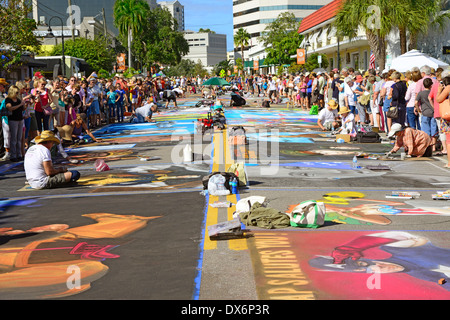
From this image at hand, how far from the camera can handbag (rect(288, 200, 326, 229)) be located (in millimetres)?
7777

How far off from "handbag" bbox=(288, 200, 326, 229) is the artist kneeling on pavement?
5274 mm

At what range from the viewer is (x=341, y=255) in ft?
21.3

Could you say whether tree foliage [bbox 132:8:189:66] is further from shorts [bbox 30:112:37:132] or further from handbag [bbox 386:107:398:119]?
handbag [bbox 386:107:398:119]

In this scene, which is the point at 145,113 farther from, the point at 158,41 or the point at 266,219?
the point at 158,41

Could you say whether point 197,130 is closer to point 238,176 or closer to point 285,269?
point 238,176

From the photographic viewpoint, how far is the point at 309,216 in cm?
779

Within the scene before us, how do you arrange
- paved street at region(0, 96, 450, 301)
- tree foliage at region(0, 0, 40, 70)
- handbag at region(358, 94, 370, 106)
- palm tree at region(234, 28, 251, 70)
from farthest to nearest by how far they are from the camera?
palm tree at region(234, 28, 251, 70) < tree foliage at region(0, 0, 40, 70) < handbag at region(358, 94, 370, 106) < paved street at region(0, 96, 450, 301)

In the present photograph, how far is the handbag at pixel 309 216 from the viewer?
7.78 m

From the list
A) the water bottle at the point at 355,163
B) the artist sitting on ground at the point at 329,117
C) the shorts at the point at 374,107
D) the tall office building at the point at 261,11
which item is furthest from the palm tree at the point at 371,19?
the tall office building at the point at 261,11

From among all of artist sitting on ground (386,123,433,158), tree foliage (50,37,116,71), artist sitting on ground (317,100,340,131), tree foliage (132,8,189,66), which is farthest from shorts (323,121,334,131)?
tree foliage (132,8,189,66)

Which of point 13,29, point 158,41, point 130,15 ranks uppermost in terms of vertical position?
point 130,15

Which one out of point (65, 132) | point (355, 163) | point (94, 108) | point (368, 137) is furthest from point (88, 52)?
point (355, 163)

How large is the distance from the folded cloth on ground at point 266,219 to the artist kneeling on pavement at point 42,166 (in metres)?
4.61

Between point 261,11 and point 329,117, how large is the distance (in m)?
145
